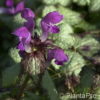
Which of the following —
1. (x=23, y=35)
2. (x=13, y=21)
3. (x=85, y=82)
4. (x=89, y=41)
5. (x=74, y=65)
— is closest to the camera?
(x=23, y=35)

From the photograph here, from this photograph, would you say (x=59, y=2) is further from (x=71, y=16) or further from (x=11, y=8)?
(x=11, y=8)

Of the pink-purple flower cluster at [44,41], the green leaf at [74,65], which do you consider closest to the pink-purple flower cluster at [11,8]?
the green leaf at [74,65]

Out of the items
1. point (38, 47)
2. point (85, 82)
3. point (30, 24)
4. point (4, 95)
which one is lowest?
point (4, 95)

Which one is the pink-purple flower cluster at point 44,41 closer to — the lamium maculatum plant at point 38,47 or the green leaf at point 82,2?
the lamium maculatum plant at point 38,47

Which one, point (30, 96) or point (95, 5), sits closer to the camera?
point (30, 96)

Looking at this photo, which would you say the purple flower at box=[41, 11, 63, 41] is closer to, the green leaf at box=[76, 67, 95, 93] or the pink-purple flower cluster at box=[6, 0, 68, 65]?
the pink-purple flower cluster at box=[6, 0, 68, 65]

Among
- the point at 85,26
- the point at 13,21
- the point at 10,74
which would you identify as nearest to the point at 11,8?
the point at 13,21

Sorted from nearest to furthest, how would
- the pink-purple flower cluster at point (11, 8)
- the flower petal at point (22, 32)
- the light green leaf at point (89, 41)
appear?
1. the flower petal at point (22, 32)
2. the light green leaf at point (89, 41)
3. the pink-purple flower cluster at point (11, 8)

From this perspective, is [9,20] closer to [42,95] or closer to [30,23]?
[42,95]
